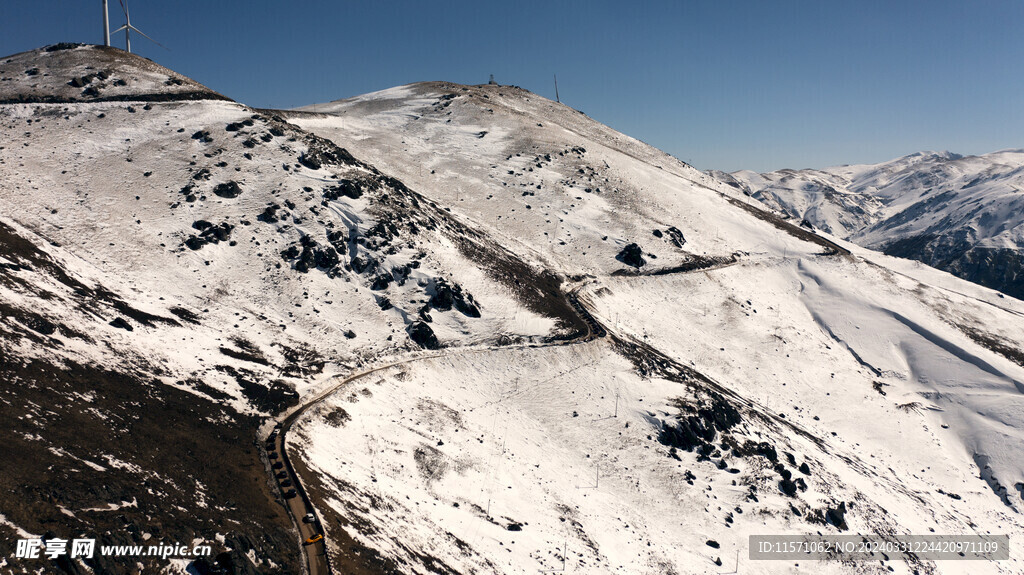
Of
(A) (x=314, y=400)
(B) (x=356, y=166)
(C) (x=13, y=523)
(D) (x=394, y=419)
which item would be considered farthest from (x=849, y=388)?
(C) (x=13, y=523)

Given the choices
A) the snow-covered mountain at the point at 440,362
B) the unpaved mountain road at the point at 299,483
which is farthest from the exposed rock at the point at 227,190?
the unpaved mountain road at the point at 299,483

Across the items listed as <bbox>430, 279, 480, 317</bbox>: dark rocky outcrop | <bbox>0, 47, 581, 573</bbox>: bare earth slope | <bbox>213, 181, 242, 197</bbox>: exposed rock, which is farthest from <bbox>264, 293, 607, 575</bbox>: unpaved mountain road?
<bbox>213, 181, 242, 197</bbox>: exposed rock

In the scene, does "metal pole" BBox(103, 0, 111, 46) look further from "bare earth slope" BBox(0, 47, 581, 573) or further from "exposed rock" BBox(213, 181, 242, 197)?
"exposed rock" BBox(213, 181, 242, 197)

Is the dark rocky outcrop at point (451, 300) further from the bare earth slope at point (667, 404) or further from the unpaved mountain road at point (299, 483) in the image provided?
the unpaved mountain road at point (299, 483)

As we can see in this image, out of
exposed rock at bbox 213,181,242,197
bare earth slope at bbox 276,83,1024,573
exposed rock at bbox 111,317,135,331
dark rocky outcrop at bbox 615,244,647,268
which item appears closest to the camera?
bare earth slope at bbox 276,83,1024,573

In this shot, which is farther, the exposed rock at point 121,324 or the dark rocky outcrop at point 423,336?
the dark rocky outcrop at point 423,336

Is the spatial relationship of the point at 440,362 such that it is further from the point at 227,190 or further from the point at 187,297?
the point at 227,190

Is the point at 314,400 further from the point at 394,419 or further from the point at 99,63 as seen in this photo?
the point at 99,63

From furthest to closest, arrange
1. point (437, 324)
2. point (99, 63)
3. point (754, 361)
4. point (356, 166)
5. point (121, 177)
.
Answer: point (99, 63) → point (356, 166) → point (754, 361) → point (121, 177) → point (437, 324)

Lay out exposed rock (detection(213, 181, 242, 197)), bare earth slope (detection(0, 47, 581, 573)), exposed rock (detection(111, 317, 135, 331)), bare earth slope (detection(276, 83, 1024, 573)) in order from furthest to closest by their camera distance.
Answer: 1. exposed rock (detection(213, 181, 242, 197))
2. exposed rock (detection(111, 317, 135, 331))
3. bare earth slope (detection(276, 83, 1024, 573))
4. bare earth slope (detection(0, 47, 581, 573))
